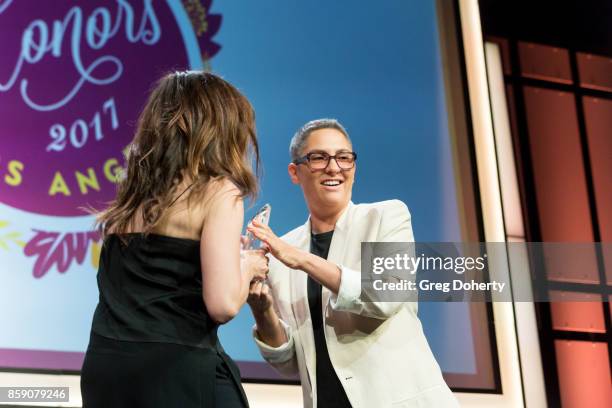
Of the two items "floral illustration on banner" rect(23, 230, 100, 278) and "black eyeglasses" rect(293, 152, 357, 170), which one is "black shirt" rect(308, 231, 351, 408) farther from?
"floral illustration on banner" rect(23, 230, 100, 278)

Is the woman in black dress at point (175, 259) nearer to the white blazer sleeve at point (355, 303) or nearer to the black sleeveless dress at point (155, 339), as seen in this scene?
the black sleeveless dress at point (155, 339)

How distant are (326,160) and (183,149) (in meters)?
0.76

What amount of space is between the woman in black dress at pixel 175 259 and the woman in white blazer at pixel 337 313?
382 millimetres

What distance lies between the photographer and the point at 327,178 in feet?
6.85

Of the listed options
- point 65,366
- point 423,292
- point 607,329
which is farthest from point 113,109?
point 607,329

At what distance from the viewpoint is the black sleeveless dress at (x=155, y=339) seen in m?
1.29

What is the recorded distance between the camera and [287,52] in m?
3.06

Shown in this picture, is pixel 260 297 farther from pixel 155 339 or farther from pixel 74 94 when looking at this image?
pixel 74 94

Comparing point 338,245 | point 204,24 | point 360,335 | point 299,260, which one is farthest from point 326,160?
point 204,24

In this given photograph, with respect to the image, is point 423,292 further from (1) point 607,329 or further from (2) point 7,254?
(2) point 7,254

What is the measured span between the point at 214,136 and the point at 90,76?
1.93 m

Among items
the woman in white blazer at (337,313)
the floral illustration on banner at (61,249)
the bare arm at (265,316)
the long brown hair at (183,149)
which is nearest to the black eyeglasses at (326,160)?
the woman in white blazer at (337,313)

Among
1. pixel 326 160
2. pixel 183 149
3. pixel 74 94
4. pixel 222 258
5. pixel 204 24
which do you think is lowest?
pixel 222 258

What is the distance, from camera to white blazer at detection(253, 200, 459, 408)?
1.79 m
